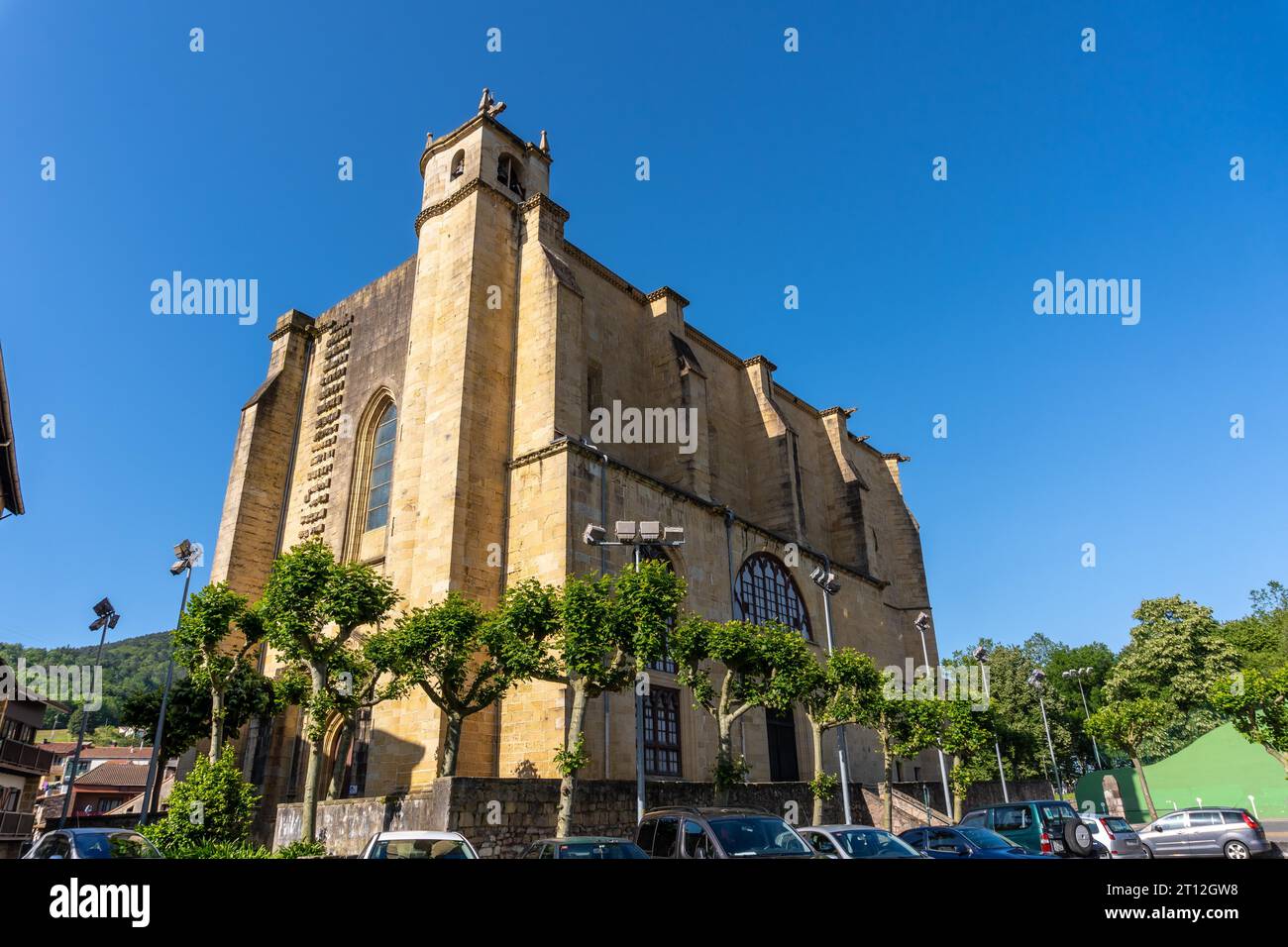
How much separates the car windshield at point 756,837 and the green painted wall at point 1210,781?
130ft

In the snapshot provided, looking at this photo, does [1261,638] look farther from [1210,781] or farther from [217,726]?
[217,726]

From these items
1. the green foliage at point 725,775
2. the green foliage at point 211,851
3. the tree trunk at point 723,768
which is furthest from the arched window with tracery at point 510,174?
the green foliage at point 211,851

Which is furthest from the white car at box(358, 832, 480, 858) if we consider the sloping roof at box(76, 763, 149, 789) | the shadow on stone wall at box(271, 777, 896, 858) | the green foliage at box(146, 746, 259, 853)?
the sloping roof at box(76, 763, 149, 789)

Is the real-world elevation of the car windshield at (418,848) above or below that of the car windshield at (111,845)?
above

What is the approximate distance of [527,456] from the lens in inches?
954

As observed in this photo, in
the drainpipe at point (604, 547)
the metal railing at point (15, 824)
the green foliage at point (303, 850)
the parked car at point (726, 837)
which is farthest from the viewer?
the metal railing at point (15, 824)

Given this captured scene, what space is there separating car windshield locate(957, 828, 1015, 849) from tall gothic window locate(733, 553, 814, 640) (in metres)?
15.0

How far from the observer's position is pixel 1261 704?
25516mm

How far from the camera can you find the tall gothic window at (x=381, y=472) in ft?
92.9

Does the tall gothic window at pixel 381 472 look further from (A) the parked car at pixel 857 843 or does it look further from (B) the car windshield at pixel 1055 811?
(B) the car windshield at pixel 1055 811

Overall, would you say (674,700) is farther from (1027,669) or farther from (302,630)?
(1027,669)

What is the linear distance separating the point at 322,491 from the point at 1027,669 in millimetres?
49401

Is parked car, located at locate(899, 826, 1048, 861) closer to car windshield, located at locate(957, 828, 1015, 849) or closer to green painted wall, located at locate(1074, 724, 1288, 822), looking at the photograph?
car windshield, located at locate(957, 828, 1015, 849)
